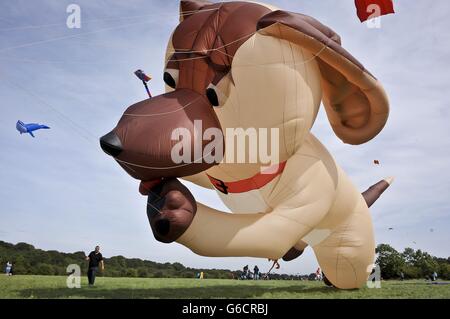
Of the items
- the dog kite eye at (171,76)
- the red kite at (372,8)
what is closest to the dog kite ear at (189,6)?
the dog kite eye at (171,76)

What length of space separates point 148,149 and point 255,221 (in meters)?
1.26

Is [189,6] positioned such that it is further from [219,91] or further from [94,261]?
[94,261]

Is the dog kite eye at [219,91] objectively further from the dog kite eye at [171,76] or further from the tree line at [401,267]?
the tree line at [401,267]

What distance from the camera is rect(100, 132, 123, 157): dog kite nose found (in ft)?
12.3

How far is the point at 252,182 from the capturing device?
183 inches

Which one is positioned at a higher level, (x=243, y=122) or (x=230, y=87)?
(x=230, y=87)

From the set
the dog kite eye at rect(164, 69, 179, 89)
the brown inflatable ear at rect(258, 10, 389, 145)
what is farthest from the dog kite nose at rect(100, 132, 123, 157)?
the brown inflatable ear at rect(258, 10, 389, 145)

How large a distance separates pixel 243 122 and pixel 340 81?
135 cm

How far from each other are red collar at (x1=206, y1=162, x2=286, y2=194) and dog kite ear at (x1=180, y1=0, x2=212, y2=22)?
190cm

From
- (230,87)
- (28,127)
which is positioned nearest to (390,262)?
(230,87)

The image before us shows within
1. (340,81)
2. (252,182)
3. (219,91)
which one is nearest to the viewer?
(219,91)

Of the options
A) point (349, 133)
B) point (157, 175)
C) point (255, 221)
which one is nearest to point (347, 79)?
point (349, 133)
